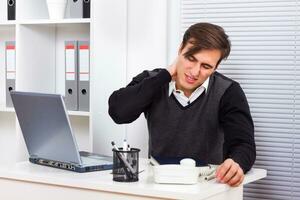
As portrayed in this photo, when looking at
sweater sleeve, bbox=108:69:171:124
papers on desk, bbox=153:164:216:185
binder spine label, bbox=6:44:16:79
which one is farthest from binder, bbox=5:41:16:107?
papers on desk, bbox=153:164:216:185

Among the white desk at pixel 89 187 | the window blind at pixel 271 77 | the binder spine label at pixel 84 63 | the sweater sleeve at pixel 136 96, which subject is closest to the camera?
the white desk at pixel 89 187

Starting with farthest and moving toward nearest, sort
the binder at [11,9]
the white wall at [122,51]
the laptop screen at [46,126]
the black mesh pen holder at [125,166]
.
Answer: the binder at [11,9], the white wall at [122,51], the laptop screen at [46,126], the black mesh pen holder at [125,166]

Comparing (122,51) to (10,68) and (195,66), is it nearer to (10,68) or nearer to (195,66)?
(10,68)

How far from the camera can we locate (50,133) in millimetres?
2129

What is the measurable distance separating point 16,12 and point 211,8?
3.69 ft

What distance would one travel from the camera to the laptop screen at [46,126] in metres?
2.03

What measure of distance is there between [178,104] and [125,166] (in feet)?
2.36

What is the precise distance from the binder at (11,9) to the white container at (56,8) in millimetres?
259

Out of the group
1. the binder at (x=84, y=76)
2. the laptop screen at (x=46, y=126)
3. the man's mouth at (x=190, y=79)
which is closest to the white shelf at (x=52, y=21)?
the binder at (x=84, y=76)

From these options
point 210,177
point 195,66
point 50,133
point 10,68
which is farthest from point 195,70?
point 10,68

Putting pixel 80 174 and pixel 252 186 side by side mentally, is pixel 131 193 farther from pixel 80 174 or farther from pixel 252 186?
pixel 252 186

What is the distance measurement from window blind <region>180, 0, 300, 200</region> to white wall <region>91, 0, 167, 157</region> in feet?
1.31

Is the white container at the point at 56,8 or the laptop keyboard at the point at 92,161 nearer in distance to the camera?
the laptop keyboard at the point at 92,161

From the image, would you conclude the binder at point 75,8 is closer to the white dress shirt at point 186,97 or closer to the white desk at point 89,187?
the white dress shirt at point 186,97
